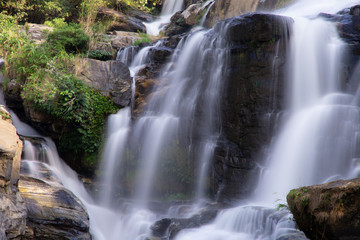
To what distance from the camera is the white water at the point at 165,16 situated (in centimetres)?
1928

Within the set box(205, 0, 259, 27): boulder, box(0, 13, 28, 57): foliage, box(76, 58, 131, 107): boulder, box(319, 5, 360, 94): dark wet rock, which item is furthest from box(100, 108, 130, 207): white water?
box(205, 0, 259, 27): boulder

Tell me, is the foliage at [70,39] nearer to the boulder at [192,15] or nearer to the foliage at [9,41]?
the foliage at [9,41]

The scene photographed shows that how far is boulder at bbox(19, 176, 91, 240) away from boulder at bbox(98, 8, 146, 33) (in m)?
12.4

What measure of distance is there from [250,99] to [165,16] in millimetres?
15106

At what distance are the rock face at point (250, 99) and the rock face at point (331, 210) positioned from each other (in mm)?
3885

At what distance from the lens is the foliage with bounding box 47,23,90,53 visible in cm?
1236

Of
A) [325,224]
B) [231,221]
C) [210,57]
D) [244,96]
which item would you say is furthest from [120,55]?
[325,224]

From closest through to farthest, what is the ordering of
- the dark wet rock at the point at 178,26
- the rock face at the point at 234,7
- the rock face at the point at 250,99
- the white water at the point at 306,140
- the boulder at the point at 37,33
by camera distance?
the white water at the point at 306,140 → the rock face at the point at 250,99 → the boulder at the point at 37,33 → the rock face at the point at 234,7 → the dark wet rock at the point at 178,26

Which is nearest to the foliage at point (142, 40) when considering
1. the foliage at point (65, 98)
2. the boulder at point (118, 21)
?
the boulder at point (118, 21)

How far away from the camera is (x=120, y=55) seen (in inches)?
527

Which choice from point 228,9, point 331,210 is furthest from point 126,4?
point 331,210

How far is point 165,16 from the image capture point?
21875mm

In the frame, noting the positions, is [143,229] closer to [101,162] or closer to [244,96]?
[101,162]

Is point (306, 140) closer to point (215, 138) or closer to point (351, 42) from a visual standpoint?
point (215, 138)
